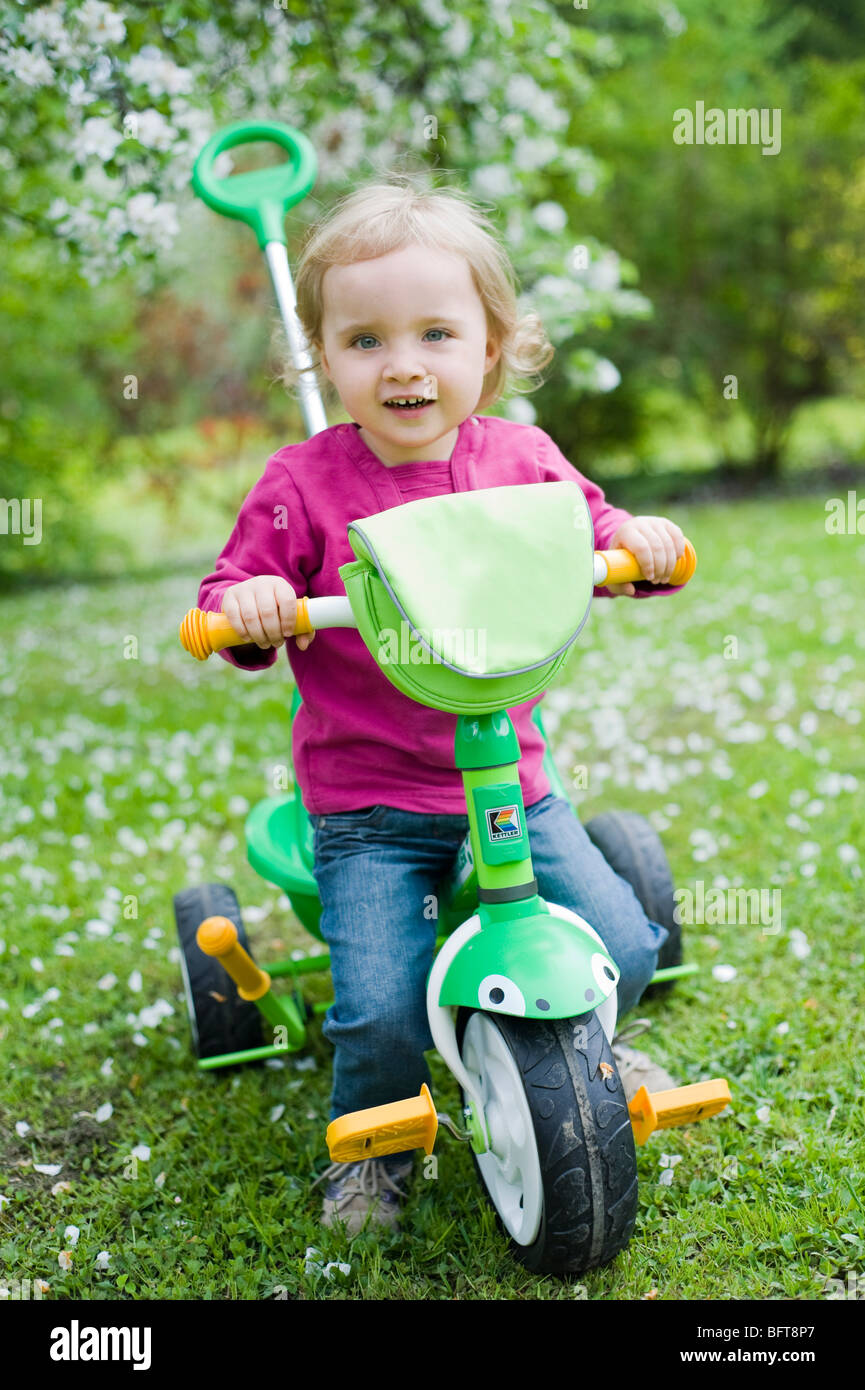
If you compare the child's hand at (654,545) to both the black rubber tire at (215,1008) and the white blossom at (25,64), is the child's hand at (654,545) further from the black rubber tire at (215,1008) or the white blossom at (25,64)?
the white blossom at (25,64)

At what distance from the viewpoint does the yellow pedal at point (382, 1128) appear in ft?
6.68

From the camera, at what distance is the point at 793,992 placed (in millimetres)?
3000

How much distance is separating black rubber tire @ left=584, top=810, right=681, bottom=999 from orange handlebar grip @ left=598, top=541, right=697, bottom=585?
0.92 m

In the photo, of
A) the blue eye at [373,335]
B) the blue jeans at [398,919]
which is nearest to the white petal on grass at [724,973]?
the blue jeans at [398,919]

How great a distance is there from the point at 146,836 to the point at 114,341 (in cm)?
854

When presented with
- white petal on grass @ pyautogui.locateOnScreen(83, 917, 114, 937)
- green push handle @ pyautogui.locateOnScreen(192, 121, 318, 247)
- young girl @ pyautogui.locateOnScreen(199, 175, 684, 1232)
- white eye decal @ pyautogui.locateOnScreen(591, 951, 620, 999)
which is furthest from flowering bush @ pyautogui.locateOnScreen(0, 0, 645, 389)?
white eye decal @ pyautogui.locateOnScreen(591, 951, 620, 999)

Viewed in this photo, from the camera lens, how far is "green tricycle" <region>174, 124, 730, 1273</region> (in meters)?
1.87

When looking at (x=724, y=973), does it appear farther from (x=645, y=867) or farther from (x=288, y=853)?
(x=288, y=853)

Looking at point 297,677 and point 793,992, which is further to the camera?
point 793,992

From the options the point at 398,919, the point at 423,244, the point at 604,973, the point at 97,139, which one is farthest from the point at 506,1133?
the point at 97,139

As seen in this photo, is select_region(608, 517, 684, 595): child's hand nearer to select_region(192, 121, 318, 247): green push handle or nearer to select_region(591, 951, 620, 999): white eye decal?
select_region(591, 951, 620, 999): white eye decal

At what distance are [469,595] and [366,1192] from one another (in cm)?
127
